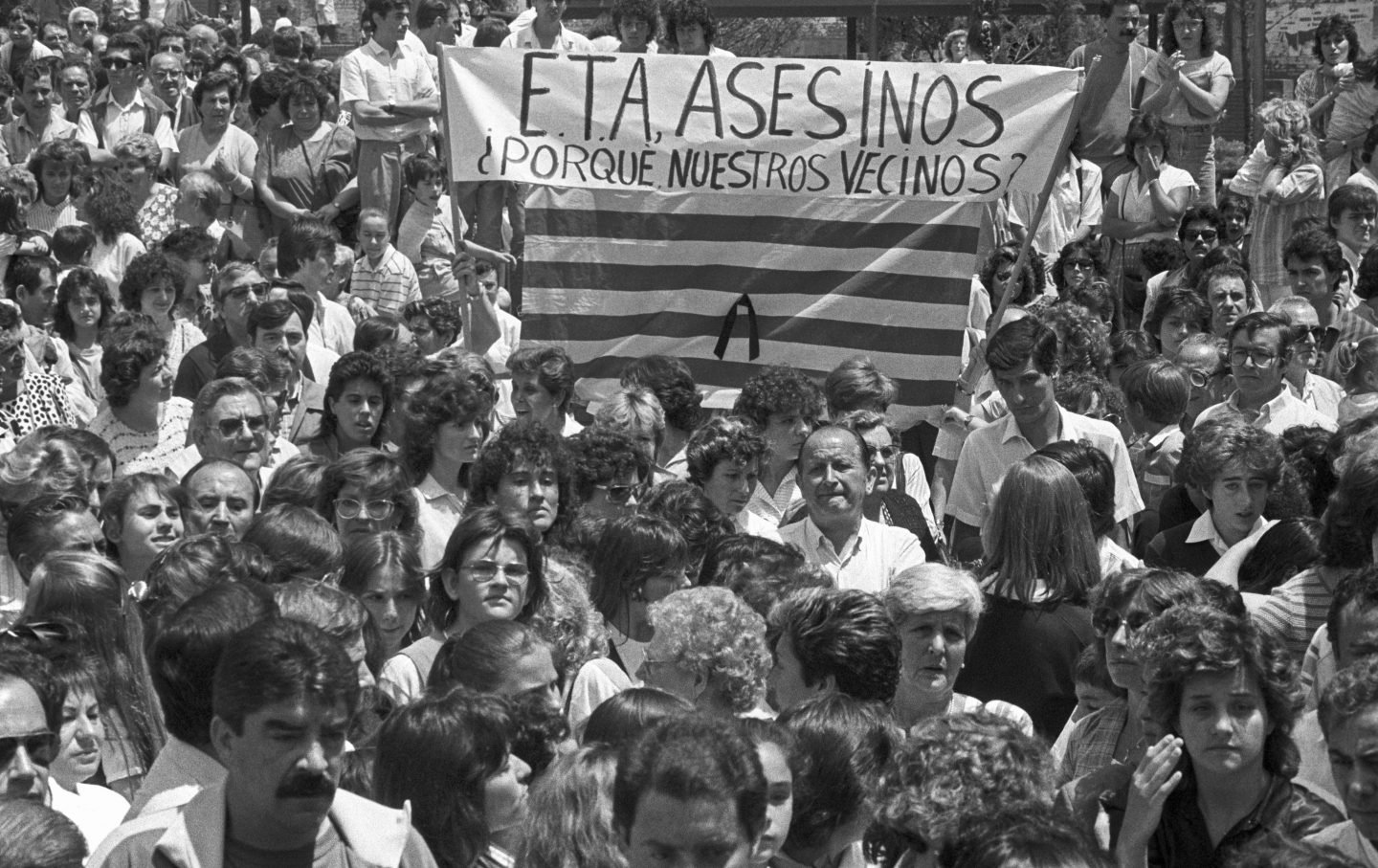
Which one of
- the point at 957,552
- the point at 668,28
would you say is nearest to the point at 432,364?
the point at 957,552

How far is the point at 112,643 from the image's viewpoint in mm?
4824

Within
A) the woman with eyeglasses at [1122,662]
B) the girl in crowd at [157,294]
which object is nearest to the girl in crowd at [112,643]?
the woman with eyeglasses at [1122,662]

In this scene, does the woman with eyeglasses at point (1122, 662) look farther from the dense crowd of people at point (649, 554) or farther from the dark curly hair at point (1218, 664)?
the dark curly hair at point (1218, 664)

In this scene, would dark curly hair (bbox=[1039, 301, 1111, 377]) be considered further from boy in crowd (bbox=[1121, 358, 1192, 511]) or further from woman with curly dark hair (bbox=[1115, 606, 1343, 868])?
woman with curly dark hair (bbox=[1115, 606, 1343, 868])

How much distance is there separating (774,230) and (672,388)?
164cm

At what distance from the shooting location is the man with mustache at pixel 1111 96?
14250 millimetres

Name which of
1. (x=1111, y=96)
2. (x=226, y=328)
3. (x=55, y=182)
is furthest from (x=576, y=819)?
(x=1111, y=96)

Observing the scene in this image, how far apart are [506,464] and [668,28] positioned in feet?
19.6

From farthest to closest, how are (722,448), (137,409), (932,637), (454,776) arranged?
(137,409) < (722,448) < (932,637) < (454,776)

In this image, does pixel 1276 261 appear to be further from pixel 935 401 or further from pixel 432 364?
pixel 432 364

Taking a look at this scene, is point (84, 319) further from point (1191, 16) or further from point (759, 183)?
point (1191, 16)

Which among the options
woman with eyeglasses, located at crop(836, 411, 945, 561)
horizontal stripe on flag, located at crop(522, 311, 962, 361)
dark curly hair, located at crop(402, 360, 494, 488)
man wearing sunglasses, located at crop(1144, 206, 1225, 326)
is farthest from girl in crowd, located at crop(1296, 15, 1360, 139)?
dark curly hair, located at crop(402, 360, 494, 488)

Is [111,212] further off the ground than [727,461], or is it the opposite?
[111,212]

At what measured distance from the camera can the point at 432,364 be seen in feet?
25.4
